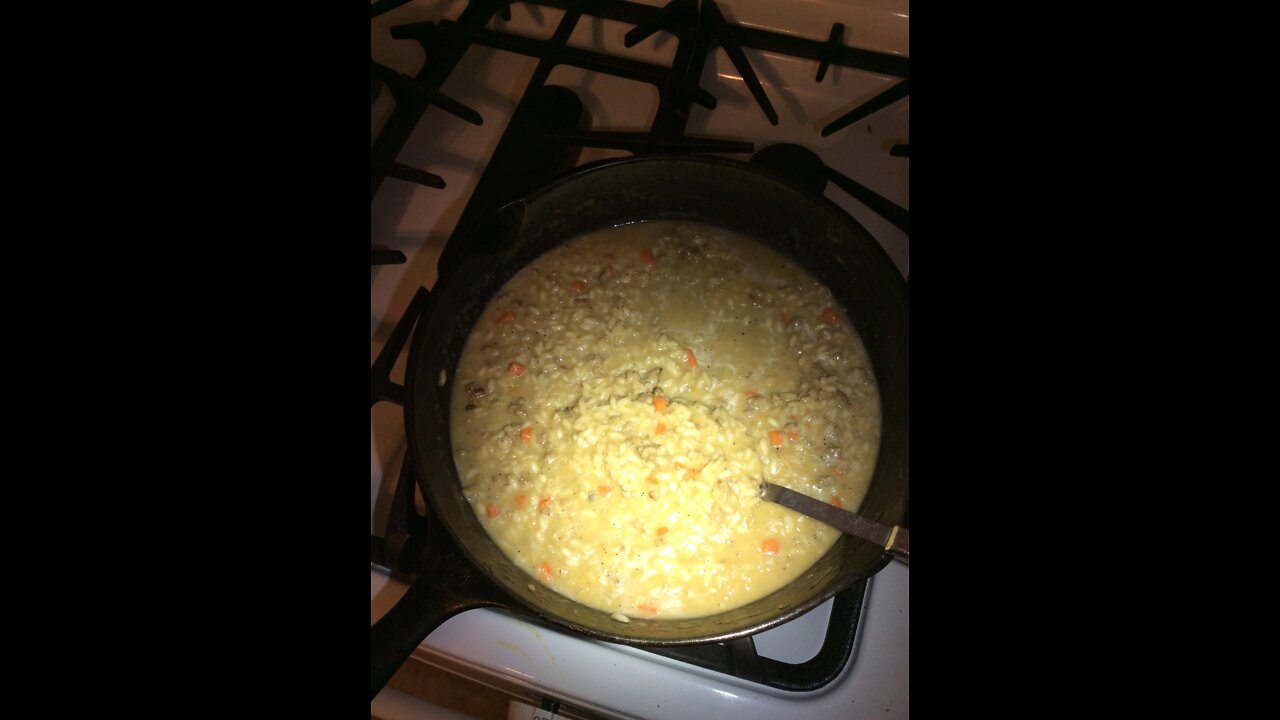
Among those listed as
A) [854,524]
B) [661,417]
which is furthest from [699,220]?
[854,524]

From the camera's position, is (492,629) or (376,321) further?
(376,321)

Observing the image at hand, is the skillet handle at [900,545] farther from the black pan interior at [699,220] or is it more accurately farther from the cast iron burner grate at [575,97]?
the cast iron burner grate at [575,97]

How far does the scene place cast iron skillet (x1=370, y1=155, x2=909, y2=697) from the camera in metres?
1.51

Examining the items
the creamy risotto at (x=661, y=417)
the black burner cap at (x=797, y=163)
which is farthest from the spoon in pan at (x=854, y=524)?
the black burner cap at (x=797, y=163)

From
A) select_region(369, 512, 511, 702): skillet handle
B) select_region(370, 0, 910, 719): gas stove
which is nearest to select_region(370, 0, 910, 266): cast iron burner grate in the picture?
select_region(370, 0, 910, 719): gas stove

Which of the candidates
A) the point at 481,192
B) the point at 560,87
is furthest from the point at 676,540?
the point at 560,87

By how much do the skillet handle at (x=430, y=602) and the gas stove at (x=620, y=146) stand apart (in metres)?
0.24

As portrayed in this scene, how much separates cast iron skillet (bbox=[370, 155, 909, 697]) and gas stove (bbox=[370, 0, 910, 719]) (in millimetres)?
90

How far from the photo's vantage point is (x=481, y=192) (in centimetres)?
198

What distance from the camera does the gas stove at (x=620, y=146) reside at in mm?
1752

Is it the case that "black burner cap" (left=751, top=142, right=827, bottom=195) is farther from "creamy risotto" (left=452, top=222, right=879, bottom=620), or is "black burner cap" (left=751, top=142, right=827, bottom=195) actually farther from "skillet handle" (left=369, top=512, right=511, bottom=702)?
"skillet handle" (left=369, top=512, right=511, bottom=702)

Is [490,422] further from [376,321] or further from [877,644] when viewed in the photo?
[877,644]

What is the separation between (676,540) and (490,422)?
0.57 meters

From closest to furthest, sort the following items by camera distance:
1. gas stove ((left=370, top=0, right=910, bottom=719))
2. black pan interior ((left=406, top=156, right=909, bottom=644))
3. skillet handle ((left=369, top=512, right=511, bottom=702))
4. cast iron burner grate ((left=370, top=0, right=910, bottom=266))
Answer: skillet handle ((left=369, top=512, right=511, bottom=702))
black pan interior ((left=406, top=156, right=909, bottom=644))
gas stove ((left=370, top=0, right=910, bottom=719))
cast iron burner grate ((left=370, top=0, right=910, bottom=266))
